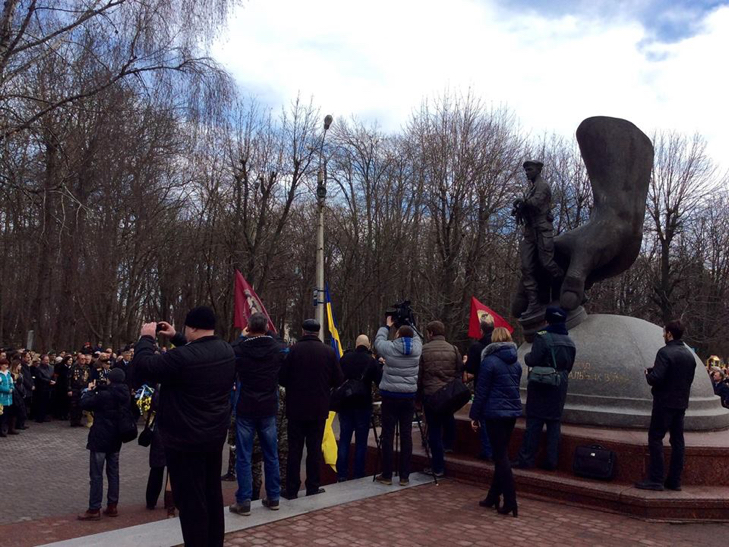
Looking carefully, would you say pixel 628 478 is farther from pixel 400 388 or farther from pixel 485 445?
pixel 400 388

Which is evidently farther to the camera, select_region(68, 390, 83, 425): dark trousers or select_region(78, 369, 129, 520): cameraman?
select_region(68, 390, 83, 425): dark trousers

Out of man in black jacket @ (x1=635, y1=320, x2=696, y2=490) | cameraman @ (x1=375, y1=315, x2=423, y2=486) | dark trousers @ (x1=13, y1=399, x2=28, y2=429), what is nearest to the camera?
A: man in black jacket @ (x1=635, y1=320, x2=696, y2=490)

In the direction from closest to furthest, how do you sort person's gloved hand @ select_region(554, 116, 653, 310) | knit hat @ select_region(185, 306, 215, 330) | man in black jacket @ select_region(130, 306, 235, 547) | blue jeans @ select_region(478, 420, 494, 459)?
man in black jacket @ select_region(130, 306, 235, 547) → knit hat @ select_region(185, 306, 215, 330) → blue jeans @ select_region(478, 420, 494, 459) → person's gloved hand @ select_region(554, 116, 653, 310)

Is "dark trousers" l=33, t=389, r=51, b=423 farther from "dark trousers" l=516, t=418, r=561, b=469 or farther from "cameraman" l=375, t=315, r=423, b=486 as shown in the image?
"dark trousers" l=516, t=418, r=561, b=469

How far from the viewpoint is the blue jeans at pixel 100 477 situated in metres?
6.97

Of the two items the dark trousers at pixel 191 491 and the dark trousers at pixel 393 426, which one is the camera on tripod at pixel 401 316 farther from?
the dark trousers at pixel 191 491

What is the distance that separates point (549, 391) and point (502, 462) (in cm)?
140

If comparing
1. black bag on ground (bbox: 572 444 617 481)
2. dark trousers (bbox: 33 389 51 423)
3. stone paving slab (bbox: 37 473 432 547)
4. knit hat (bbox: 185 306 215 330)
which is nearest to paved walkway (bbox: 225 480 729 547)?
stone paving slab (bbox: 37 473 432 547)

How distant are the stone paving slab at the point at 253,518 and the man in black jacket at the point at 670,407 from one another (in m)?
2.64

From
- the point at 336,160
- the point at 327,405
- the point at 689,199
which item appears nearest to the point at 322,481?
the point at 327,405

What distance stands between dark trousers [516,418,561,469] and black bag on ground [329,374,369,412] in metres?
2.09

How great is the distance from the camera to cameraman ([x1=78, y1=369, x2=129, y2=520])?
7.02m

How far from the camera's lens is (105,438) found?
7109 millimetres

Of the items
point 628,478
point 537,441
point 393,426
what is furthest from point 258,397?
point 628,478
